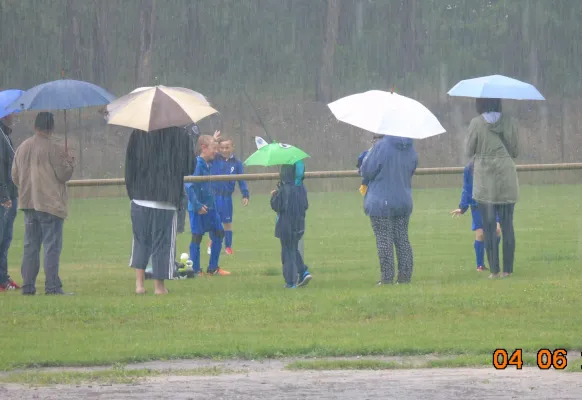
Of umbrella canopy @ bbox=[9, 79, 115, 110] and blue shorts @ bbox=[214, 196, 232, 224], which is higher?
umbrella canopy @ bbox=[9, 79, 115, 110]

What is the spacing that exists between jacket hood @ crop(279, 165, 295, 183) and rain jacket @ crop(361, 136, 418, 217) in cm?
74

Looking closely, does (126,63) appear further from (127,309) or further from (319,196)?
(127,309)

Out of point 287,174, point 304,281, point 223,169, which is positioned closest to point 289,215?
point 287,174

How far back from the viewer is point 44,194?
1273 centimetres

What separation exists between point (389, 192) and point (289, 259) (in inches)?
49.0

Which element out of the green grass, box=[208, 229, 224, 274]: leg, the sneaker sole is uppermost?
box=[208, 229, 224, 274]: leg

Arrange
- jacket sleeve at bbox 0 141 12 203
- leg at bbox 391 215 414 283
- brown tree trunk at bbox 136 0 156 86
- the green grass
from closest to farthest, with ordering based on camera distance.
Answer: the green grass, leg at bbox 391 215 414 283, jacket sleeve at bbox 0 141 12 203, brown tree trunk at bbox 136 0 156 86

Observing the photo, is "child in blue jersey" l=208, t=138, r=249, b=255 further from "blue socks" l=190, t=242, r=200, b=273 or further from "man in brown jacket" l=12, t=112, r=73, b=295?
"man in brown jacket" l=12, t=112, r=73, b=295

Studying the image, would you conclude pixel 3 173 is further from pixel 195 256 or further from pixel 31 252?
pixel 195 256

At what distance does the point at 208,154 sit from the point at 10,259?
4.97 m

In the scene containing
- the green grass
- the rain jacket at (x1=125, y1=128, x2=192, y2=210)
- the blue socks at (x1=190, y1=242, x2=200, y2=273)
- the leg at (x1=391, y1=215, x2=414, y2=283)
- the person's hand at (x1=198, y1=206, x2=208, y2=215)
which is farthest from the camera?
the blue socks at (x1=190, y1=242, x2=200, y2=273)

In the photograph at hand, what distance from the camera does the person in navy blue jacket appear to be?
42.3 ft

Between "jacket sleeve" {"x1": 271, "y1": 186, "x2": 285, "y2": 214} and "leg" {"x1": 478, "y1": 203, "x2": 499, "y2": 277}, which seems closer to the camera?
"jacket sleeve" {"x1": 271, "y1": 186, "x2": 285, "y2": 214}
